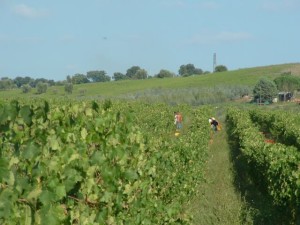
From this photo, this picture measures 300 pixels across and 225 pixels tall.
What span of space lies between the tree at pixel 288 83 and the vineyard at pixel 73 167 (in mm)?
89125

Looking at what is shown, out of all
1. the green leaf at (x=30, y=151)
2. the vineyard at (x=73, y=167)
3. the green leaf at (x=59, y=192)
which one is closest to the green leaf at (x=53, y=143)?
the vineyard at (x=73, y=167)

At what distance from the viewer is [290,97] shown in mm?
94938

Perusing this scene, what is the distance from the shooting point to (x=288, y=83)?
96438 millimetres

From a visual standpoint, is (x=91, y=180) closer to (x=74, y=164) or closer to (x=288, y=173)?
(x=74, y=164)

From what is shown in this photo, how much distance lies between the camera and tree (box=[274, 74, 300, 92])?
95312 millimetres

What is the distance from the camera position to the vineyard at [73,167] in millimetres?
3520

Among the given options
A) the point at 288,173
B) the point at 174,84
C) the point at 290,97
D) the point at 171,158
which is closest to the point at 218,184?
the point at 288,173

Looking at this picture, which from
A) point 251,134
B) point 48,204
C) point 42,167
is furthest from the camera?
point 251,134

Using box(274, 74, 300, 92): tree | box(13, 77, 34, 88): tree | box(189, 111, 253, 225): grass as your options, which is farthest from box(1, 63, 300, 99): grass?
box(189, 111, 253, 225): grass

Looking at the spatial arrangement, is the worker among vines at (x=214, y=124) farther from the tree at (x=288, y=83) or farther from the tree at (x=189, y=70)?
the tree at (x=189, y=70)

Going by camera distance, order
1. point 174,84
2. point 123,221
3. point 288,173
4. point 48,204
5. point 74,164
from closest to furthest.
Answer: point 48,204, point 74,164, point 123,221, point 288,173, point 174,84

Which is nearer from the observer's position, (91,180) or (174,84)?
(91,180)

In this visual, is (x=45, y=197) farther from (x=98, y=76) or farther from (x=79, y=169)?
(x=98, y=76)

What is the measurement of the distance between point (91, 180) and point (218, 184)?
454 inches
